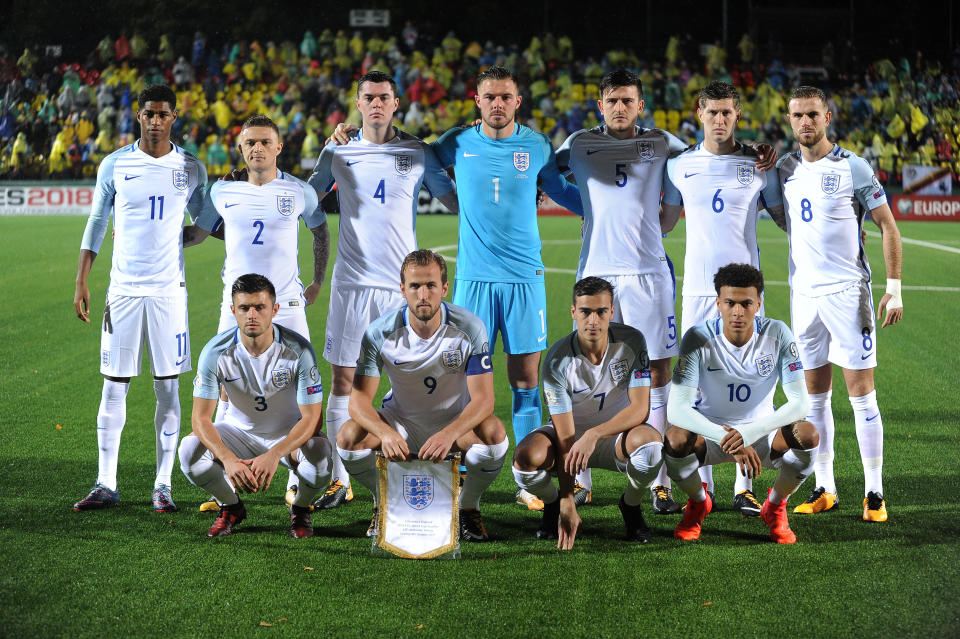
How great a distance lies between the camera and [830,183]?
194 inches

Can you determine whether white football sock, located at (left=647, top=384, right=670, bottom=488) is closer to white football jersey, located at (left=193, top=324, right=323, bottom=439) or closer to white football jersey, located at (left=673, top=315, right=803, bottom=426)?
white football jersey, located at (left=673, top=315, right=803, bottom=426)

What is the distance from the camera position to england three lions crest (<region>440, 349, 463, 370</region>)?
4.54 m

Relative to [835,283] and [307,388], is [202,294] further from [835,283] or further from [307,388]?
[835,283]

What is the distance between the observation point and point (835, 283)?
4.96 metres

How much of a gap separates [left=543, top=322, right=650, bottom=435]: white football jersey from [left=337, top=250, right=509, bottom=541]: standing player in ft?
1.06

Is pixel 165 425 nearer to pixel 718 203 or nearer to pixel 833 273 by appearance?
pixel 718 203

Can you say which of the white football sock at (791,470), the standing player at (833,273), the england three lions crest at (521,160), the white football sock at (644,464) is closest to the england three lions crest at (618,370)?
the white football sock at (644,464)

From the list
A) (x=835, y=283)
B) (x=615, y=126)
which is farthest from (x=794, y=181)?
(x=615, y=126)

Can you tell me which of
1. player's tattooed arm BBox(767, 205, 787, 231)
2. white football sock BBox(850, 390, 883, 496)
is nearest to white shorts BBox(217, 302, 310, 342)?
player's tattooed arm BBox(767, 205, 787, 231)

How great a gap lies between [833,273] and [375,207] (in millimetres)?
2470

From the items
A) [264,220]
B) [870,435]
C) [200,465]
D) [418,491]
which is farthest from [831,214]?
[200,465]

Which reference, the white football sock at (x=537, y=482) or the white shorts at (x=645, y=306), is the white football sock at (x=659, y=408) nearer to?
the white shorts at (x=645, y=306)

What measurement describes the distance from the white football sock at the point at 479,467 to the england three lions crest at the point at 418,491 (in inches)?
8.8

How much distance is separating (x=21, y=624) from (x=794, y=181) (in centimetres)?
415
